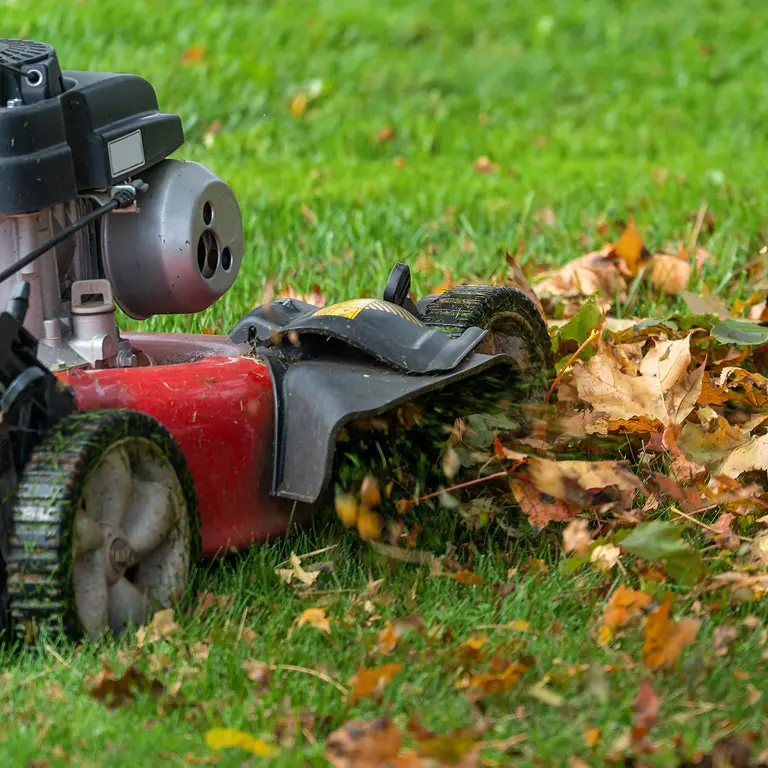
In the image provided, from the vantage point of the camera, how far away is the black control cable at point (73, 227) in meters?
2.23

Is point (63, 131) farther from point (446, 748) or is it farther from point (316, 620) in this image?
point (446, 748)

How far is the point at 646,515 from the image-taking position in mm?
2521

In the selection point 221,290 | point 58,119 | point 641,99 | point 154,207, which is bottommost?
point 641,99

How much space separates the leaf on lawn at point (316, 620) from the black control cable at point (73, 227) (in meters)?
0.71

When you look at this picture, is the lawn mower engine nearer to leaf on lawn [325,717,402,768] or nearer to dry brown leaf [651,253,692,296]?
leaf on lawn [325,717,402,768]

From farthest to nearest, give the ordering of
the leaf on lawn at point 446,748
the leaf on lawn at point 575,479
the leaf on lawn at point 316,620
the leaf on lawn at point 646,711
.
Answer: the leaf on lawn at point 575,479 → the leaf on lawn at point 316,620 → the leaf on lawn at point 646,711 → the leaf on lawn at point 446,748

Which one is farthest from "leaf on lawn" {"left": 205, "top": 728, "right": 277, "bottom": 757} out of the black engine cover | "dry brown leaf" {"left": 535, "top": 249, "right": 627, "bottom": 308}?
"dry brown leaf" {"left": 535, "top": 249, "right": 627, "bottom": 308}

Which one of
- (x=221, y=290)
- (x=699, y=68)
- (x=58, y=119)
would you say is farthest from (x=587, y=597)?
(x=699, y=68)

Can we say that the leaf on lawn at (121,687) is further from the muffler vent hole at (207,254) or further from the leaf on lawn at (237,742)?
the muffler vent hole at (207,254)

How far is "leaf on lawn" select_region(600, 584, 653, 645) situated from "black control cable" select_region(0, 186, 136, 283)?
1.06 meters

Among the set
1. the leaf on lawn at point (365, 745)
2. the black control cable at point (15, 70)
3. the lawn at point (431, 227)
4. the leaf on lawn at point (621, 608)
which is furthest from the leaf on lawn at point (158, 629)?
the black control cable at point (15, 70)

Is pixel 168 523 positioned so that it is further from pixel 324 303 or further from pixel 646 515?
pixel 324 303

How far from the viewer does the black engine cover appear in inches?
90.3

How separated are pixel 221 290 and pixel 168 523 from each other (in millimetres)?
703
